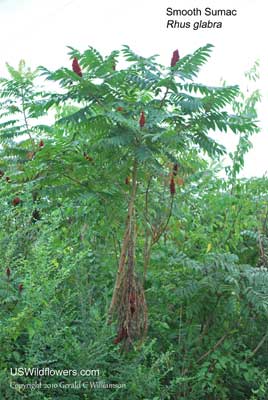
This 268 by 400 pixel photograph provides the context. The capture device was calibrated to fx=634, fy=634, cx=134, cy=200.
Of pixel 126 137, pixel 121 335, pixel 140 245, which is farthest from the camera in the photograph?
pixel 140 245

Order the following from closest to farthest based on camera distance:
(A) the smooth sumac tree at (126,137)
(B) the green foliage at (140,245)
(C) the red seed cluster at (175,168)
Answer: (B) the green foliage at (140,245)
(A) the smooth sumac tree at (126,137)
(C) the red seed cluster at (175,168)

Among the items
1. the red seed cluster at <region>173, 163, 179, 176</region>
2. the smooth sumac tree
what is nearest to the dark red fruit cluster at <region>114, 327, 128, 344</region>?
the smooth sumac tree

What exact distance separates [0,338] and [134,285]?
501mm

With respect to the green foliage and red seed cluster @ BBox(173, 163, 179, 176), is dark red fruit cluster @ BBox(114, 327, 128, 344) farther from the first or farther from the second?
red seed cluster @ BBox(173, 163, 179, 176)

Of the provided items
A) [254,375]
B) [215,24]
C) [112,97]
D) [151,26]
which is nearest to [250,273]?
[254,375]

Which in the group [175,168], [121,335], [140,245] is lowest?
[121,335]

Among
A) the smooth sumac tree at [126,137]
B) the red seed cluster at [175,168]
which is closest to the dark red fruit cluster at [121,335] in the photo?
the smooth sumac tree at [126,137]

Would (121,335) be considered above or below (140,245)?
below

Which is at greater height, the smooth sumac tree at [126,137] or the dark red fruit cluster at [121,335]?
the smooth sumac tree at [126,137]

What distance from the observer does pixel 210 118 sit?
6.64 feet

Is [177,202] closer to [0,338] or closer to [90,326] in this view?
[90,326]

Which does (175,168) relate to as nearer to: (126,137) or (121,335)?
(126,137)

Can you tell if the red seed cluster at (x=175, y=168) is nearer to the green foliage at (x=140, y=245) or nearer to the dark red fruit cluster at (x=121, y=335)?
the green foliage at (x=140, y=245)

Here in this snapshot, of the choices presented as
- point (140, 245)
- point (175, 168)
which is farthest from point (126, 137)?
point (140, 245)
